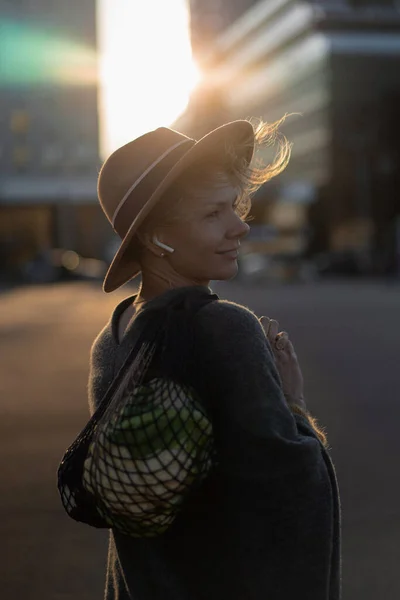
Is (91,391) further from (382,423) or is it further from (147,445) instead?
(382,423)

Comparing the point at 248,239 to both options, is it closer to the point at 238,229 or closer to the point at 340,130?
the point at 340,130

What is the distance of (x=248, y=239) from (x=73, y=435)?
203ft

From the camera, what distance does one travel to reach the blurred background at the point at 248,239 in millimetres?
5797

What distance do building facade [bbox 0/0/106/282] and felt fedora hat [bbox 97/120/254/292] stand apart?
59.3m

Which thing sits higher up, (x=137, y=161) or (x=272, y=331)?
(x=137, y=161)

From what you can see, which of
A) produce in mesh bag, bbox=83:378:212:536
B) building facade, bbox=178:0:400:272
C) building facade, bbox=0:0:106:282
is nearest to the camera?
produce in mesh bag, bbox=83:378:212:536

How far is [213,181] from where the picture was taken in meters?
1.87

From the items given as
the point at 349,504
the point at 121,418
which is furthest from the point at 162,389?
the point at 349,504

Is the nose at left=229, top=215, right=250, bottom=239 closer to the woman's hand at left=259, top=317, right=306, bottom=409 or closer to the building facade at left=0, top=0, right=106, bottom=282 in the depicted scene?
the woman's hand at left=259, top=317, right=306, bottom=409

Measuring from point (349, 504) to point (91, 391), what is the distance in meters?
4.02

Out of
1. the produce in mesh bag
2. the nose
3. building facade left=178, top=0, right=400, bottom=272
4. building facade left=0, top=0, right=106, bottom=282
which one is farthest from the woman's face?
building facade left=178, top=0, right=400, bottom=272

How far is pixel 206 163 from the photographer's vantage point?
186 centimetres

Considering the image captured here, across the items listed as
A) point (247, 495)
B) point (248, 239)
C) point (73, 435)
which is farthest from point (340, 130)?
point (247, 495)

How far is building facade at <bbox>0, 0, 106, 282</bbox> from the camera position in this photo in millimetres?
61750
